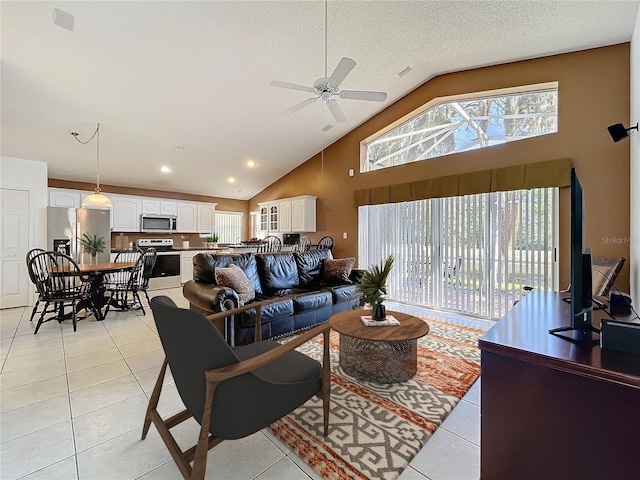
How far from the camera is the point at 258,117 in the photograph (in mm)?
4754

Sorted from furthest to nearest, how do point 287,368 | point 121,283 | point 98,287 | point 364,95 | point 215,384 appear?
point 121,283
point 98,287
point 364,95
point 287,368
point 215,384

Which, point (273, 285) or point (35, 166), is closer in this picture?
point (273, 285)

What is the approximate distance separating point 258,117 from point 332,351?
395cm

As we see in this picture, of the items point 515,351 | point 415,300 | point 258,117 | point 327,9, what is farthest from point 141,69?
point 415,300

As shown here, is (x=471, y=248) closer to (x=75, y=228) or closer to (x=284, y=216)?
(x=284, y=216)

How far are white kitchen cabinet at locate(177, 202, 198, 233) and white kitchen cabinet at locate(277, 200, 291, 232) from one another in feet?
7.62

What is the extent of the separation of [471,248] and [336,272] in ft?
6.64

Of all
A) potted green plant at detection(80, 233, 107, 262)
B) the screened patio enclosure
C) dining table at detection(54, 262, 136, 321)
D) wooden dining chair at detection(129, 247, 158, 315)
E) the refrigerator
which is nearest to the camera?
the screened patio enclosure

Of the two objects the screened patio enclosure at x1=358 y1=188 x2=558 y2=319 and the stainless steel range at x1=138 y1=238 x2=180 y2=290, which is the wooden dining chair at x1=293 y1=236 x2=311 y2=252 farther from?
the stainless steel range at x1=138 y1=238 x2=180 y2=290

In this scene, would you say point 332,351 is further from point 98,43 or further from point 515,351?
point 98,43


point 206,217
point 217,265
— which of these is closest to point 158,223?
point 206,217

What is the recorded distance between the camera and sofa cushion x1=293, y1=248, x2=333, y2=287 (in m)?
4.19

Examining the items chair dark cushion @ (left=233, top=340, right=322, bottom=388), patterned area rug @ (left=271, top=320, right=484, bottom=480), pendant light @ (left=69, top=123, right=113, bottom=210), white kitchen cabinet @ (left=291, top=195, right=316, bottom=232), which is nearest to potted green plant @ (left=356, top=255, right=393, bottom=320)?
patterned area rug @ (left=271, top=320, right=484, bottom=480)

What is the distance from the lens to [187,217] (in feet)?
23.7
